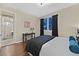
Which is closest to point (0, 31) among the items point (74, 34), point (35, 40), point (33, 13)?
point (33, 13)

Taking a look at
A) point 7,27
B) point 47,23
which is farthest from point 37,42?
point 7,27

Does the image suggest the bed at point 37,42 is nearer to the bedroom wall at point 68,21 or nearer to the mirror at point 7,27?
the bedroom wall at point 68,21

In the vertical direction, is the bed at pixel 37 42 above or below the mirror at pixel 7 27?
below

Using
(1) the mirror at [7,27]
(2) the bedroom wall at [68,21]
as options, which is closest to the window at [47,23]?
(2) the bedroom wall at [68,21]

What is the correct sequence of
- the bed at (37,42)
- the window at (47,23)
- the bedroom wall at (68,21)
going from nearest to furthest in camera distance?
the bedroom wall at (68,21) < the window at (47,23) < the bed at (37,42)

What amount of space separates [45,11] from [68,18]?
42 cm

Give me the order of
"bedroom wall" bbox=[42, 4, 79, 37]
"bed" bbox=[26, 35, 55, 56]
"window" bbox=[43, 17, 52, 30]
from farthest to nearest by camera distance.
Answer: "bed" bbox=[26, 35, 55, 56] < "window" bbox=[43, 17, 52, 30] < "bedroom wall" bbox=[42, 4, 79, 37]

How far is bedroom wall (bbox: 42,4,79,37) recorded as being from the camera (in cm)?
158

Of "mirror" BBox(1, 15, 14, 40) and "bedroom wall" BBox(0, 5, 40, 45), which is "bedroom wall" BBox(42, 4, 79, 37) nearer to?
"bedroom wall" BBox(0, 5, 40, 45)

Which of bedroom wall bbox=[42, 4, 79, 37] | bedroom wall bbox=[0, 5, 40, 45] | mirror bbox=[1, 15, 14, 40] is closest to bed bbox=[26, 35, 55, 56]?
bedroom wall bbox=[0, 5, 40, 45]

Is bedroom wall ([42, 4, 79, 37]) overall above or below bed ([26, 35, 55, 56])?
above

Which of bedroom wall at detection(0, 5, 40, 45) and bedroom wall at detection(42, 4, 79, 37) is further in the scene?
bedroom wall at detection(0, 5, 40, 45)

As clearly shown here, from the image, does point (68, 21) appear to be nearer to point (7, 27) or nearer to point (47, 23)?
point (47, 23)

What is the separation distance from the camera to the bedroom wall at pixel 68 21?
1585 millimetres
